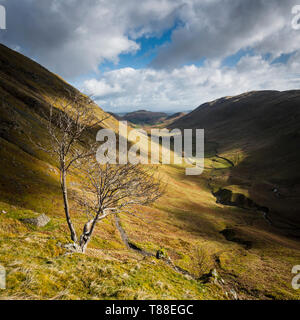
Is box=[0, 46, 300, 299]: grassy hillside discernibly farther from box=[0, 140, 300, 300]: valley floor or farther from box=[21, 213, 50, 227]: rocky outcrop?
box=[21, 213, 50, 227]: rocky outcrop

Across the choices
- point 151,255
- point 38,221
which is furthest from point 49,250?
point 151,255

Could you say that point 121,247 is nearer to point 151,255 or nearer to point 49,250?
point 151,255

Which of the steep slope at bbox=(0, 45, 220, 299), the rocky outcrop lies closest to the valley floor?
the steep slope at bbox=(0, 45, 220, 299)

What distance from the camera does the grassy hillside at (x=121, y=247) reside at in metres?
10.6

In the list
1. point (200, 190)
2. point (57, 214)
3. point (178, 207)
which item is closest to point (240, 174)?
point (200, 190)

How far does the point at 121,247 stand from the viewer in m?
39.4

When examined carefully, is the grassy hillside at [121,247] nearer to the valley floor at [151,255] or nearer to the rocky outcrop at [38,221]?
the valley floor at [151,255]

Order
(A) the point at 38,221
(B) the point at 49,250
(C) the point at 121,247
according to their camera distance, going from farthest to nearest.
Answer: (C) the point at 121,247 < (A) the point at 38,221 < (B) the point at 49,250

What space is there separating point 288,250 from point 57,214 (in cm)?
7367

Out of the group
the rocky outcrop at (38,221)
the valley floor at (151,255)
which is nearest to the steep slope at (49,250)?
the valley floor at (151,255)

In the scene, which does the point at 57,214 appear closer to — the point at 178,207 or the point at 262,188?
the point at 178,207

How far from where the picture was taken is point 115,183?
66.6 feet

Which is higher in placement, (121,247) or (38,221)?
(38,221)

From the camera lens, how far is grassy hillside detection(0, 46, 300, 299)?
1059cm
